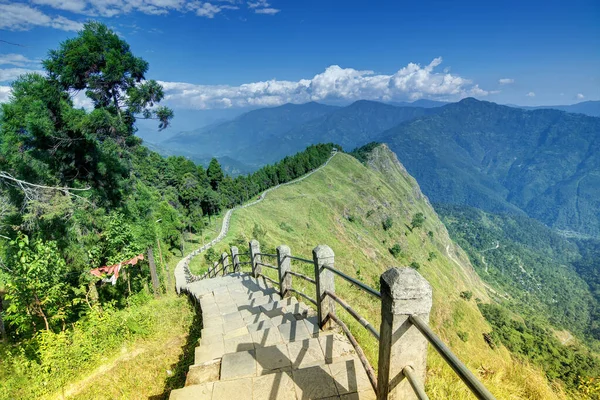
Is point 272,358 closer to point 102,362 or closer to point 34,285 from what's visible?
point 102,362

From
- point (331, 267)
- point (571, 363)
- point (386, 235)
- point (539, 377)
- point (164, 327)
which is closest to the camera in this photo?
point (539, 377)

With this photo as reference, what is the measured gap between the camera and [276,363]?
434cm

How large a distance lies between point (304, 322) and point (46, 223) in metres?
11.7

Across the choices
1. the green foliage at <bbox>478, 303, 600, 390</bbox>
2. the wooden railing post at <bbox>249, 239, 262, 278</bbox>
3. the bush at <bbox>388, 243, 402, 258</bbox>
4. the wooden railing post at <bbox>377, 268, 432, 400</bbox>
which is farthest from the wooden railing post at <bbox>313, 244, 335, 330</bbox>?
the bush at <bbox>388, 243, 402, 258</bbox>

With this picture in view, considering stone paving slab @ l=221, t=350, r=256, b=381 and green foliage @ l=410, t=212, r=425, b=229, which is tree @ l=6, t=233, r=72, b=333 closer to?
stone paving slab @ l=221, t=350, r=256, b=381

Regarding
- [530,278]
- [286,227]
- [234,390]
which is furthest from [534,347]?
[530,278]

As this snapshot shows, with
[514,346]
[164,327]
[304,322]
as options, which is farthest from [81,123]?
[514,346]

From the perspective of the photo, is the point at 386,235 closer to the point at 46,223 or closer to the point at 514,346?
the point at 514,346

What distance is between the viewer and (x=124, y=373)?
6.18m

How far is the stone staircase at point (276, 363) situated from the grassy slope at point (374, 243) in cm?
93

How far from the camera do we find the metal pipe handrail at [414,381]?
2.44 meters

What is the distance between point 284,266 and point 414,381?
5669 mm

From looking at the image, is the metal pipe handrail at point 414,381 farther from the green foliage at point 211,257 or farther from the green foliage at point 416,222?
the green foliage at point 416,222

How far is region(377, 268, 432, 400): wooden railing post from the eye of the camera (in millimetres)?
2508
